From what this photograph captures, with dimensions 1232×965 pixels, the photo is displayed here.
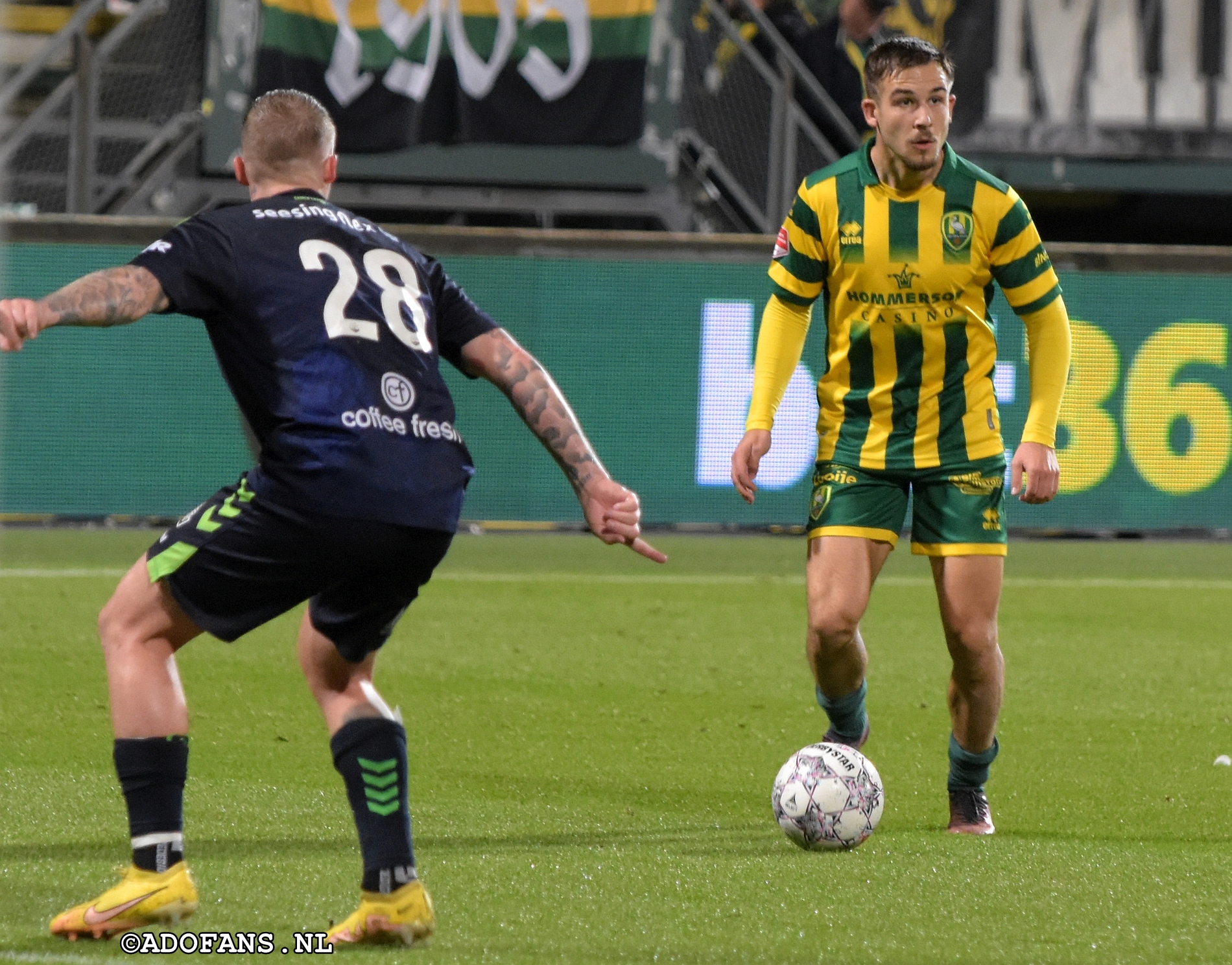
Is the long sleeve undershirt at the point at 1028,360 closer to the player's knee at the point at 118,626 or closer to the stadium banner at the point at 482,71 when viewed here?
the player's knee at the point at 118,626

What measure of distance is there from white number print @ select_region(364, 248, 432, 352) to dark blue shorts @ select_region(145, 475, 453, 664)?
43 centimetres

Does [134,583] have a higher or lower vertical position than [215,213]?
lower

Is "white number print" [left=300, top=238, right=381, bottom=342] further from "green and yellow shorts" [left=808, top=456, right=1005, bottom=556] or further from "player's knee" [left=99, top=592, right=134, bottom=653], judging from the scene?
"green and yellow shorts" [left=808, top=456, right=1005, bottom=556]

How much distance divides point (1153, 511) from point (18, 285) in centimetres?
872

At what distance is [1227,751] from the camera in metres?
7.38

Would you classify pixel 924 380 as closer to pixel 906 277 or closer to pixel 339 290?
pixel 906 277

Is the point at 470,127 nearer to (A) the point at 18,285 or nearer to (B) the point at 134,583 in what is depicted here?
(A) the point at 18,285

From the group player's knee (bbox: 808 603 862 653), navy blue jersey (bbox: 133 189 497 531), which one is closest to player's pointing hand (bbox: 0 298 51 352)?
navy blue jersey (bbox: 133 189 497 531)

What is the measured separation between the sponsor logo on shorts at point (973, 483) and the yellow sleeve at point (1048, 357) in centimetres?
17

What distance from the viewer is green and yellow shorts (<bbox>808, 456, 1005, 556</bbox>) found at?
5.77 meters

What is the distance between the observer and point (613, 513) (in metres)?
4.22

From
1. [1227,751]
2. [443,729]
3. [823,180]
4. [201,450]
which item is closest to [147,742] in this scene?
[823,180]

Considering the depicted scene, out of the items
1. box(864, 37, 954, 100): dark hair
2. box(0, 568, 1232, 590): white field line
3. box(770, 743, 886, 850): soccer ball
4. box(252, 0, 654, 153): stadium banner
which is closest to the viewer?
box(770, 743, 886, 850): soccer ball

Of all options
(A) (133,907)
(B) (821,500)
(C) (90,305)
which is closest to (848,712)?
(B) (821,500)
